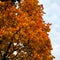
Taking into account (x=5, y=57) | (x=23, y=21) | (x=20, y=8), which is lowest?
(x=5, y=57)

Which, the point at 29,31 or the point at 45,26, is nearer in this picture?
the point at 29,31

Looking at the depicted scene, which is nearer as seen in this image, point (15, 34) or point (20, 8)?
point (15, 34)

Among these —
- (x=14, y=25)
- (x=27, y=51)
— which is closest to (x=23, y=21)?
(x=14, y=25)

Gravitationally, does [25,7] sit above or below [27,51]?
above

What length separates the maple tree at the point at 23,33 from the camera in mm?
42625

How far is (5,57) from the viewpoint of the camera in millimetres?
45062

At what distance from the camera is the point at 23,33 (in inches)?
1655

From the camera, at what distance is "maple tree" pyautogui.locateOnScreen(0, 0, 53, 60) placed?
42625mm

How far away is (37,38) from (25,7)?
187 inches

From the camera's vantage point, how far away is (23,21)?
1718 inches

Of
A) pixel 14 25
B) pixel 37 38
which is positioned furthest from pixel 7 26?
pixel 37 38

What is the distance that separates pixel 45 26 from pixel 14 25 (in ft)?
18.8

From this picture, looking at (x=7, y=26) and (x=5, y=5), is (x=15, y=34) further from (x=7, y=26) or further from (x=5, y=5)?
(x=5, y=5)

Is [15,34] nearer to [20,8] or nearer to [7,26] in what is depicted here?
[7,26]
